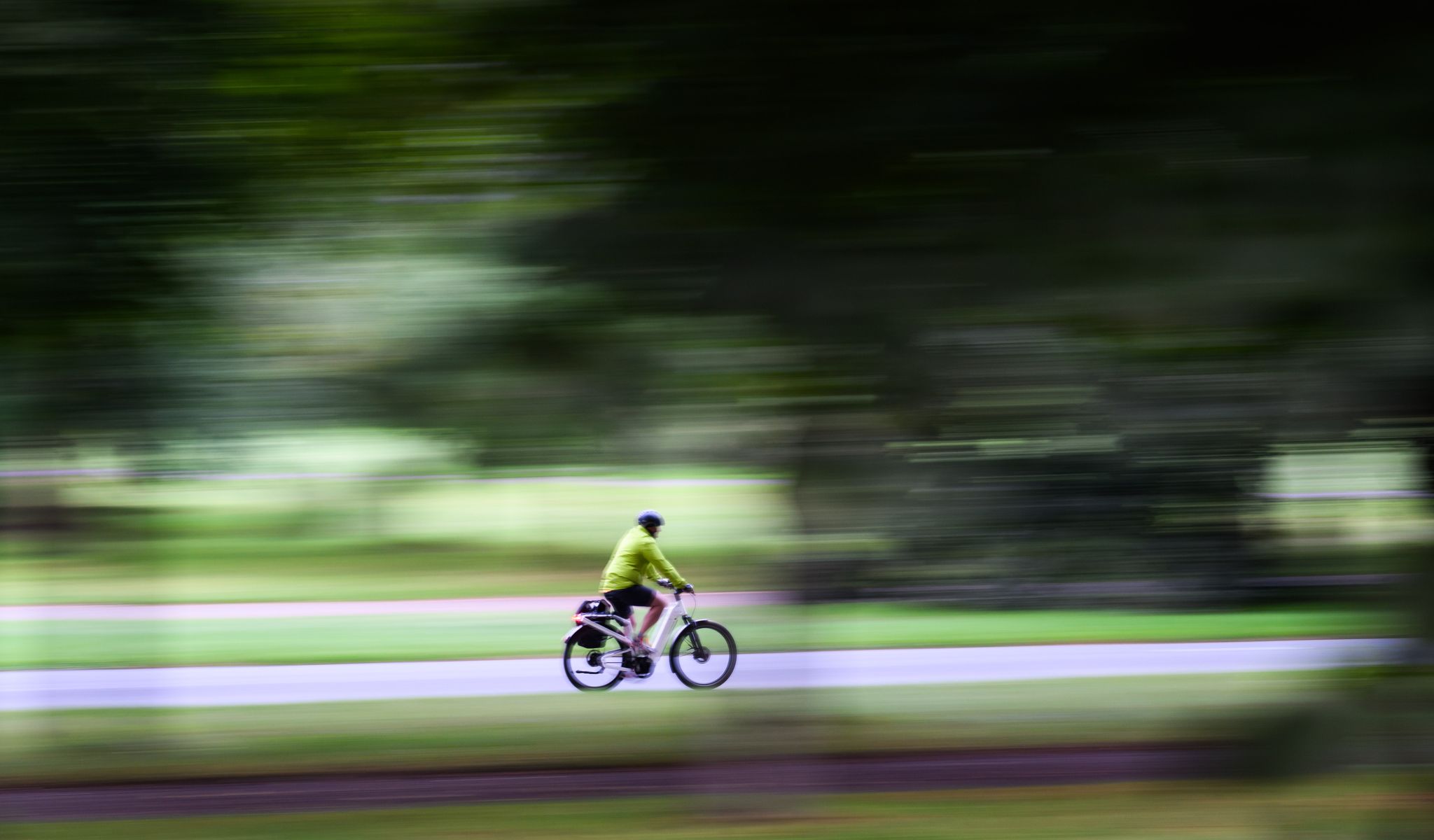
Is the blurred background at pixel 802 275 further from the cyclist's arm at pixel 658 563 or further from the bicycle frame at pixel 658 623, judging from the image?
the bicycle frame at pixel 658 623

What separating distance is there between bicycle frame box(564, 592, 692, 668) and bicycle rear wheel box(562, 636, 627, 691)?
40 mm

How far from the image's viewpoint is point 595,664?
25.7 feet

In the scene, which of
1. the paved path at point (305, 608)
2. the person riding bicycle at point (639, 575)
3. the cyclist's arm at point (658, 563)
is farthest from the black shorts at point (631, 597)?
the cyclist's arm at point (658, 563)

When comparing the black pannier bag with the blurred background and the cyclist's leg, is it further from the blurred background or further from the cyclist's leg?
the blurred background

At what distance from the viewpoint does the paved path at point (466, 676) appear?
825 centimetres

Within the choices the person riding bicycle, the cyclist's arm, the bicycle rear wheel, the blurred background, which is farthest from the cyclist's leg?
the blurred background

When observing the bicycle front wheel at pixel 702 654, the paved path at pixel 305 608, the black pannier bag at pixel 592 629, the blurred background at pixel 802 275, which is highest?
the paved path at pixel 305 608

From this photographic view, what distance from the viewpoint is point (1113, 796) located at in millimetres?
5980

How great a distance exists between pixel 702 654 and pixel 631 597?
1.70 ft

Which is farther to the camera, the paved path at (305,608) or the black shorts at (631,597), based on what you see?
the paved path at (305,608)

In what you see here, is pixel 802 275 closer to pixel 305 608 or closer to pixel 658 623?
pixel 658 623

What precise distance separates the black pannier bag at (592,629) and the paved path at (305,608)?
26 centimetres

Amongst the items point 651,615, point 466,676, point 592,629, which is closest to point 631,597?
point 651,615

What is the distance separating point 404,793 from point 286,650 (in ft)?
13.9
